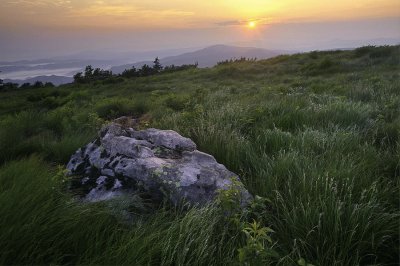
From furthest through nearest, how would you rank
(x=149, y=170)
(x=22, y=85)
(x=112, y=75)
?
1. (x=22, y=85)
2. (x=112, y=75)
3. (x=149, y=170)

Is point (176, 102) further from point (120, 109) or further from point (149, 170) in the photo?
point (149, 170)

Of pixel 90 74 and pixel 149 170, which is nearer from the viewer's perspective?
pixel 149 170

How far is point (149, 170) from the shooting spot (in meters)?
3.08

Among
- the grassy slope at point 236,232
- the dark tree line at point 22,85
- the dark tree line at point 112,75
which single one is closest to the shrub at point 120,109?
the grassy slope at point 236,232

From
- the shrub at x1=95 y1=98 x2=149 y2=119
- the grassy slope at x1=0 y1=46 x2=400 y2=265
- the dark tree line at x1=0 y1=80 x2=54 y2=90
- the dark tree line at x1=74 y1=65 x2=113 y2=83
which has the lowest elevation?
the dark tree line at x1=0 y1=80 x2=54 y2=90

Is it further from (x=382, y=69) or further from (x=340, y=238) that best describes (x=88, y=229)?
(x=382, y=69)

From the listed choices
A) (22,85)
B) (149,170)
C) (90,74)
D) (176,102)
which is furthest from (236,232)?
(22,85)

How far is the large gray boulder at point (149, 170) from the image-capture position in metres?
2.96

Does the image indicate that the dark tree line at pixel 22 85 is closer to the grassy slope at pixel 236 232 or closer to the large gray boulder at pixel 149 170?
the large gray boulder at pixel 149 170

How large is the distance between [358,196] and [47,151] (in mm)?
3988

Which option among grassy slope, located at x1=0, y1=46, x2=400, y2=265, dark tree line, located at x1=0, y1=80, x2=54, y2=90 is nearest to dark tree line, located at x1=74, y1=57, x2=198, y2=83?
dark tree line, located at x1=0, y1=80, x2=54, y2=90

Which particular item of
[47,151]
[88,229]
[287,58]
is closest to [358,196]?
[88,229]

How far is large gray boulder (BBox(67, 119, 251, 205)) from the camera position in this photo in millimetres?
2962

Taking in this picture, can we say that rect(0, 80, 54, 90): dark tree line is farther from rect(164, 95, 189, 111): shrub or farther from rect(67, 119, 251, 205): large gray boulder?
rect(67, 119, 251, 205): large gray boulder
